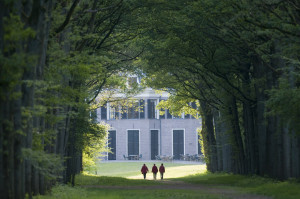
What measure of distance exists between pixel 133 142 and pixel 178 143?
6.05 metres

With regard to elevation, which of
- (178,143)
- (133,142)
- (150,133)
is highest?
(150,133)

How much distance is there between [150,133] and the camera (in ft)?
262

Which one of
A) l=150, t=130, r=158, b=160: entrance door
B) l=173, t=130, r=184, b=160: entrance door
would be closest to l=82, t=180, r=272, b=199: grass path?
l=173, t=130, r=184, b=160: entrance door

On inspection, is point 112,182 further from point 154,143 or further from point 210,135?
point 154,143

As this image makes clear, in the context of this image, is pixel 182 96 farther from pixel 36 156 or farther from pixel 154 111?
pixel 154 111

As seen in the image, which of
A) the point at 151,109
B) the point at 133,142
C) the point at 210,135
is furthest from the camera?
the point at 151,109

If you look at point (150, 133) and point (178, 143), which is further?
point (150, 133)

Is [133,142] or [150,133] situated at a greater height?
[150,133]

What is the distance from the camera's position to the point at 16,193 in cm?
1212

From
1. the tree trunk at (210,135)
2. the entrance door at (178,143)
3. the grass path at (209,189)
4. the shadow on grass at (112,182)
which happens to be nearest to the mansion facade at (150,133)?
the entrance door at (178,143)

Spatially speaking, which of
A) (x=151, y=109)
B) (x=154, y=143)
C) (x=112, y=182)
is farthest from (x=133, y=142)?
(x=112, y=182)

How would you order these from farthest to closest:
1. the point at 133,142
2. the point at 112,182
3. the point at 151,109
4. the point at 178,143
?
the point at 151,109
the point at 133,142
the point at 178,143
the point at 112,182

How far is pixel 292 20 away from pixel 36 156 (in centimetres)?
946

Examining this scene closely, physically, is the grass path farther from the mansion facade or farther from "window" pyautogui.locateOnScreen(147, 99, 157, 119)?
"window" pyautogui.locateOnScreen(147, 99, 157, 119)
